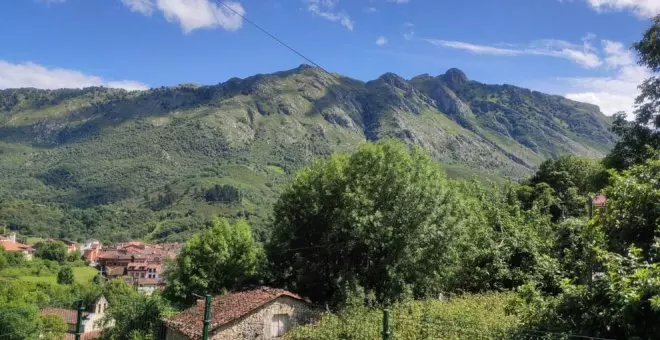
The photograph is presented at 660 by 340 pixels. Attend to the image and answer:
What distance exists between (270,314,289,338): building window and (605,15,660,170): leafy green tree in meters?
15.1

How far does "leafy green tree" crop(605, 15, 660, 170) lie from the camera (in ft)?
66.2

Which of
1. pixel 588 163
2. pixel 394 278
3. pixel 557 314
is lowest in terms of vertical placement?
pixel 394 278

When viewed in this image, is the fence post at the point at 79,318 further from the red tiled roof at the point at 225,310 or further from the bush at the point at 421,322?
the red tiled roof at the point at 225,310

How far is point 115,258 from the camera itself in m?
128

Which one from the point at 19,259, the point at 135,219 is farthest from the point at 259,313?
the point at 135,219

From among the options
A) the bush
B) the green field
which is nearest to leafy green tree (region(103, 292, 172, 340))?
the bush

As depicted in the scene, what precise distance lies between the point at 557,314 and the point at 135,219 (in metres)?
193

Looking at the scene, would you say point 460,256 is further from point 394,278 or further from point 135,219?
point 135,219

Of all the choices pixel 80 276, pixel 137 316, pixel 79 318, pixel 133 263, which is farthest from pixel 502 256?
pixel 133 263

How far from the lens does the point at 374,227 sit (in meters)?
19.6

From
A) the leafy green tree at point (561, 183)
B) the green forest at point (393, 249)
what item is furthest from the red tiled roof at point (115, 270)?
the green forest at point (393, 249)

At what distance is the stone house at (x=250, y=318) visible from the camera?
1712cm

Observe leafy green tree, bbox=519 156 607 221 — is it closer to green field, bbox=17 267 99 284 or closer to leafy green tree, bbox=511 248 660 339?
leafy green tree, bbox=511 248 660 339

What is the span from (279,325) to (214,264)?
25.4ft
